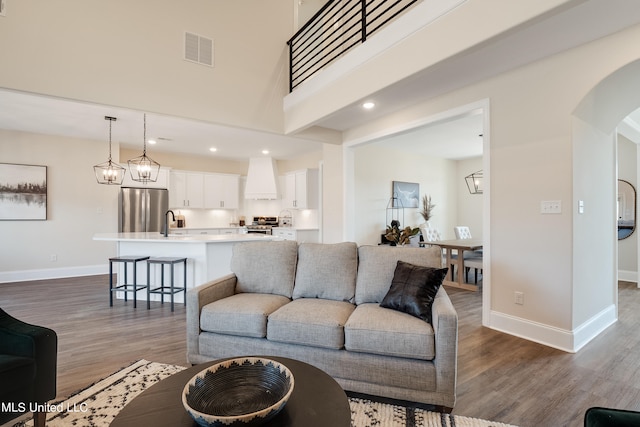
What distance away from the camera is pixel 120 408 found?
1.87m

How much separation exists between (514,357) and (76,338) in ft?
13.3

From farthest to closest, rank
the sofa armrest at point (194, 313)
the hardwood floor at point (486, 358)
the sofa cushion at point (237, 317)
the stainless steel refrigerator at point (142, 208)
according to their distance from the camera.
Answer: the stainless steel refrigerator at point (142, 208) < the sofa armrest at point (194, 313) < the sofa cushion at point (237, 317) < the hardwood floor at point (486, 358)

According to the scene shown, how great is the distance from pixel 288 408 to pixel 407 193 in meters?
6.45

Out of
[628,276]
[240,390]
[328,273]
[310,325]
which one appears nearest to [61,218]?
[328,273]

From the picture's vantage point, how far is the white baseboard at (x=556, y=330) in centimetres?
274

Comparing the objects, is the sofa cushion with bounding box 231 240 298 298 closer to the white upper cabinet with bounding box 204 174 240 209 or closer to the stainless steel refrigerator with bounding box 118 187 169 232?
the stainless steel refrigerator with bounding box 118 187 169 232

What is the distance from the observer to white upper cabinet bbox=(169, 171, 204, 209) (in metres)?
7.17

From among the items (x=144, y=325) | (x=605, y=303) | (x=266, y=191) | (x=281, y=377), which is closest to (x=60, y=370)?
(x=144, y=325)

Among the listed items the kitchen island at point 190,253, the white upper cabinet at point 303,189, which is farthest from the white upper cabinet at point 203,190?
the kitchen island at point 190,253

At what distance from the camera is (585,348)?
276 cm

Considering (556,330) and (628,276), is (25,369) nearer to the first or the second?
(556,330)

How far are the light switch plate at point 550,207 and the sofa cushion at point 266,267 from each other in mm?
2392

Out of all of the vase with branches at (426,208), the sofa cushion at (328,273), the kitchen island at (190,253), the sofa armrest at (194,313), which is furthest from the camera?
the vase with branches at (426,208)

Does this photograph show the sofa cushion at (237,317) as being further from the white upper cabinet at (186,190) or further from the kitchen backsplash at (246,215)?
the white upper cabinet at (186,190)
